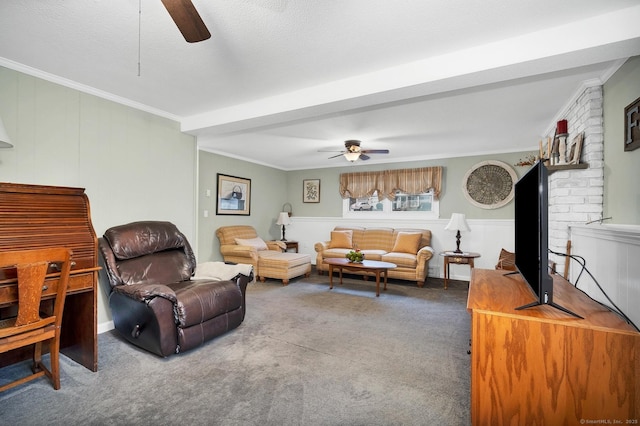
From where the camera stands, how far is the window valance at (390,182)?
558 cm

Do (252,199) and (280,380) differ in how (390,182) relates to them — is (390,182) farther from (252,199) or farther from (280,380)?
(280,380)

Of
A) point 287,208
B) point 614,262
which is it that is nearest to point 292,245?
point 287,208

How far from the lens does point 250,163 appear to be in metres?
6.28

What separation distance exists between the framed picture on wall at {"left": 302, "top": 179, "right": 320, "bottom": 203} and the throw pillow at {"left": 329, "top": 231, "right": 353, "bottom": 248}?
1188 millimetres

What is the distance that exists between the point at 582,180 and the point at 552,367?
71.7 inches

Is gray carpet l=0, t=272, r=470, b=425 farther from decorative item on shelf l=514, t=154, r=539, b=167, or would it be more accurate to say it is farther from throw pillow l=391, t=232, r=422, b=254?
throw pillow l=391, t=232, r=422, b=254

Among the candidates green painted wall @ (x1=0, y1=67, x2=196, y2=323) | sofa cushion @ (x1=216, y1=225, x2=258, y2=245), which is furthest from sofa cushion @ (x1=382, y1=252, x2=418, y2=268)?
green painted wall @ (x1=0, y1=67, x2=196, y2=323)

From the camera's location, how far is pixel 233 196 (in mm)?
5871

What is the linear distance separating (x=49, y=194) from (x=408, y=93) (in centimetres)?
285

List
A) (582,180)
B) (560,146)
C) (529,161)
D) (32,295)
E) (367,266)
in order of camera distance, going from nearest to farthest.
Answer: (32,295), (582,180), (560,146), (367,266), (529,161)

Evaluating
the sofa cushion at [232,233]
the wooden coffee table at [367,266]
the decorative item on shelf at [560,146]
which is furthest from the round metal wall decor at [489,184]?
the sofa cushion at [232,233]

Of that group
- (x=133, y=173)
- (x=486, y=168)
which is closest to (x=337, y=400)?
(x=133, y=173)

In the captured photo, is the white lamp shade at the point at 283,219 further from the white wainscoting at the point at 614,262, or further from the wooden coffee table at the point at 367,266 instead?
the white wainscoting at the point at 614,262

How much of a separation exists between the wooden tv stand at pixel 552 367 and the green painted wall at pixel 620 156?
0.89 m
